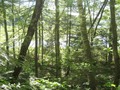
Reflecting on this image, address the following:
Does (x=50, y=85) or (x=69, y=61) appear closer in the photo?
(x=50, y=85)

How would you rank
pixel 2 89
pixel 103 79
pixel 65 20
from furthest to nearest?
pixel 65 20 → pixel 103 79 → pixel 2 89

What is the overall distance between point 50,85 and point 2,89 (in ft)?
7.22

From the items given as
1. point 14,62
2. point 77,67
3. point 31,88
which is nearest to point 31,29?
point 14,62

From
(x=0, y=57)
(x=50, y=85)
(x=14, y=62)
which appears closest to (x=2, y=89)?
(x=0, y=57)

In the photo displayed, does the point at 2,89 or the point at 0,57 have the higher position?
the point at 0,57

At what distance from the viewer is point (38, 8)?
4.23 meters

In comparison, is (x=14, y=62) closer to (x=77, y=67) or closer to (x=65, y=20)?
(x=77, y=67)

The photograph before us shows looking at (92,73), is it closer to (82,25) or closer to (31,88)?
(82,25)

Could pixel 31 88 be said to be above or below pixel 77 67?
above

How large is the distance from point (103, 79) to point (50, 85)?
8465 millimetres

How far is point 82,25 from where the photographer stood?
28.5 feet

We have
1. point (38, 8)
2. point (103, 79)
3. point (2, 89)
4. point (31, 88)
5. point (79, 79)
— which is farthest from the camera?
point (103, 79)

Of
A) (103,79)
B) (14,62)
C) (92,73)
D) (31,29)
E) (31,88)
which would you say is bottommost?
(103,79)

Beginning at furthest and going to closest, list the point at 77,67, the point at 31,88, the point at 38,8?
the point at 77,67 < the point at 38,8 < the point at 31,88
